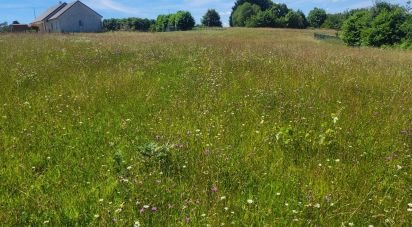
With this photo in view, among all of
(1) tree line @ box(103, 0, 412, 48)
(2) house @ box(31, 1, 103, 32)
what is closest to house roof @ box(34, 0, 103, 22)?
(2) house @ box(31, 1, 103, 32)

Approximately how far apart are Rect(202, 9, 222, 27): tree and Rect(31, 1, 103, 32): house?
4496 cm

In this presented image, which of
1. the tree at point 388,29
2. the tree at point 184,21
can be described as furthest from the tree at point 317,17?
the tree at point 388,29

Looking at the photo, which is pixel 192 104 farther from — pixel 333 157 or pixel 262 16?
pixel 262 16

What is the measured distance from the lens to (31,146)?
14.6 ft

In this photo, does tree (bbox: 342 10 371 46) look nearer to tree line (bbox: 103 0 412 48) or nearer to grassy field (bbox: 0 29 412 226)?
tree line (bbox: 103 0 412 48)

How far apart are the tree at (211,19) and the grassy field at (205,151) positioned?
107 meters

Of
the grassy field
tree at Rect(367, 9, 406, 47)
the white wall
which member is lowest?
the grassy field

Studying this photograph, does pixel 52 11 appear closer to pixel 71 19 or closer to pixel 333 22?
pixel 71 19

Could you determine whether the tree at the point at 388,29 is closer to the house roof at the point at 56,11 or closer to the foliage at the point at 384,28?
the foliage at the point at 384,28

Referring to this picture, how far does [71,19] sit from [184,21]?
27977 millimetres

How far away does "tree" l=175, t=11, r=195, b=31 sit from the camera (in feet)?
279

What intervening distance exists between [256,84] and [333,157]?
347 centimetres

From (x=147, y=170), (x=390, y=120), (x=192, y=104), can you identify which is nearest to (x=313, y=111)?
(x=390, y=120)

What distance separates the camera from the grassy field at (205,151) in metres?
3.06
